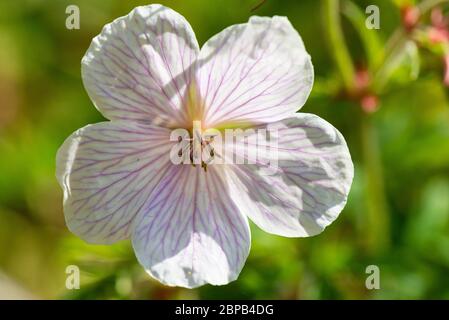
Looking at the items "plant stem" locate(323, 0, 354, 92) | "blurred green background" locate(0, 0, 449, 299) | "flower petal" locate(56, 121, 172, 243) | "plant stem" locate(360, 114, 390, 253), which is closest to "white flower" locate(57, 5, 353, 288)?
"flower petal" locate(56, 121, 172, 243)

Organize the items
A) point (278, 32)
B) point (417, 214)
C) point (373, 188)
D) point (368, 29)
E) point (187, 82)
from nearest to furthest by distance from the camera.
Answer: point (278, 32) < point (187, 82) < point (368, 29) < point (373, 188) < point (417, 214)

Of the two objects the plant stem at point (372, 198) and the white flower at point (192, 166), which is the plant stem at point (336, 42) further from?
the white flower at point (192, 166)

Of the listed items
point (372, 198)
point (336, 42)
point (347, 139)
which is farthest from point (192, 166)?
point (347, 139)

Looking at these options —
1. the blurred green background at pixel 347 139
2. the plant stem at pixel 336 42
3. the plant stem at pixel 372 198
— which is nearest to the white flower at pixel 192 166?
the blurred green background at pixel 347 139

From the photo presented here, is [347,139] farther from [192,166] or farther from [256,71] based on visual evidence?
[256,71]

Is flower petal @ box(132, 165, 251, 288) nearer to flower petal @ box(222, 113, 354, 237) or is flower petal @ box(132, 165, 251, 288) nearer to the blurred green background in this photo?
flower petal @ box(222, 113, 354, 237)

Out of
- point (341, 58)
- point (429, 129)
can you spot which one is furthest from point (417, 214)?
point (341, 58)
